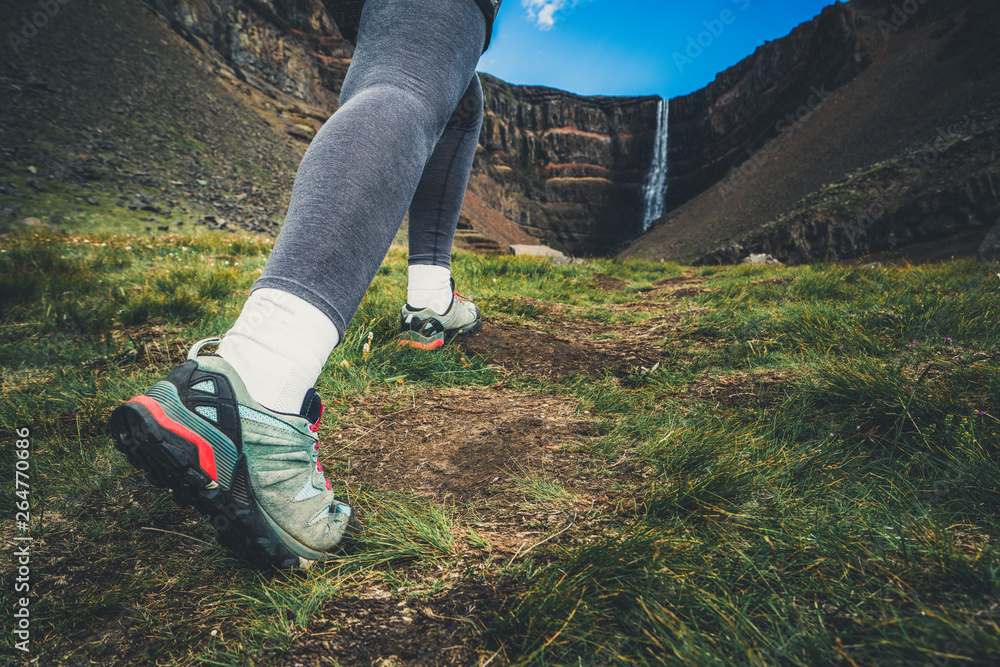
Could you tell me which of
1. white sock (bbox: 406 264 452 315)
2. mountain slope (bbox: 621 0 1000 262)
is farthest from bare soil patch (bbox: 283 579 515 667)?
mountain slope (bbox: 621 0 1000 262)

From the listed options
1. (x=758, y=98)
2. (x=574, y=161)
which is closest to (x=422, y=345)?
(x=758, y=98)

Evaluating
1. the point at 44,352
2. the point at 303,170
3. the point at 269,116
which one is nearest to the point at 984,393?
the point at 303,170

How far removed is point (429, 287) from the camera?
2.26 metres

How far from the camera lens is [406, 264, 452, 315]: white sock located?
2254 millimetres

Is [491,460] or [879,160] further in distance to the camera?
[879,160]

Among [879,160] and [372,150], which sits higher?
[879,160]

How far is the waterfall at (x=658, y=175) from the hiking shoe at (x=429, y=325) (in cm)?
7050

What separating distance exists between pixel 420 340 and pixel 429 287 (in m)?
0.30

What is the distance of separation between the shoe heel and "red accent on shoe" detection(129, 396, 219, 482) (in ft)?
4.25
